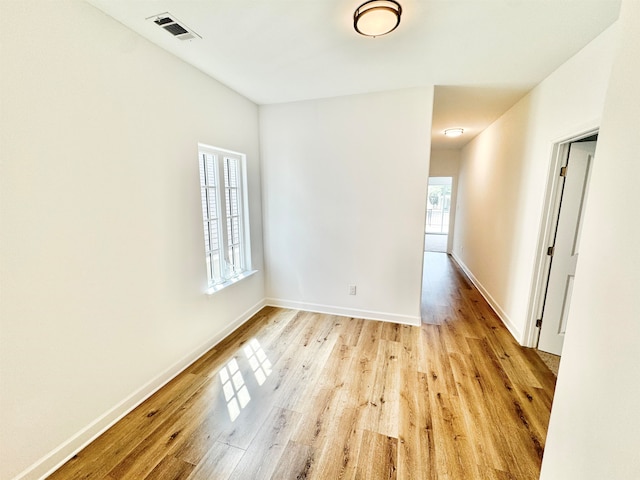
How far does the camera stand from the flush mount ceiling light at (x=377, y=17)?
156cm

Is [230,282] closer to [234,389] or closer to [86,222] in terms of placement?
[234,389]

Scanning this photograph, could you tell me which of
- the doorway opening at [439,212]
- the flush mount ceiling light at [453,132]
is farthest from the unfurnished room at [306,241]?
the doorway opening at [439,212]

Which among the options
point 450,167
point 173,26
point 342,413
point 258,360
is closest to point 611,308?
point 342,413

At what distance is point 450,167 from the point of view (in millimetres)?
6758

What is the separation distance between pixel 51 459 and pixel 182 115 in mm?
2407

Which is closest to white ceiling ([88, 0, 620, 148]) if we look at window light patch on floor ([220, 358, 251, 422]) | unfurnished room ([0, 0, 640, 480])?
→ unfurnished room ([0, 0, 640, 480])

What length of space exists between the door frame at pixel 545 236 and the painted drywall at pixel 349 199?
1056mm

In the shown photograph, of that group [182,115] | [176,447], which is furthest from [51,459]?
[182,115]

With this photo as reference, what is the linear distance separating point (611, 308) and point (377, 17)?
181 centimetres

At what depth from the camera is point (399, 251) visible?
10.2 feet

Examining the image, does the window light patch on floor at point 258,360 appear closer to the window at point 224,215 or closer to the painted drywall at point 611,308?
the window at point 224,215

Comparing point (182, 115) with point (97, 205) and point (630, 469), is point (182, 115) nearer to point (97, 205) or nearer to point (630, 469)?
point (97, 205)

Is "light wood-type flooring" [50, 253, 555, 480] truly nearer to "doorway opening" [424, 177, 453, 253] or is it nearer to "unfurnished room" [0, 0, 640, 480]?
"unfurnished room" [0, 0, 640, 480]

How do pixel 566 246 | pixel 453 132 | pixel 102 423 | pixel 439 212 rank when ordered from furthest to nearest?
pixel 439 212 < pixel 453 132 < pixel 566 246 < pixel 102 423
